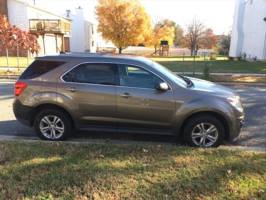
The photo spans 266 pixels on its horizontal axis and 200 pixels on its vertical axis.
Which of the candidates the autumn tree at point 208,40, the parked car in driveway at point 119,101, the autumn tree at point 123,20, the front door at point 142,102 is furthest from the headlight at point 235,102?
the autumn tree at point 208,40

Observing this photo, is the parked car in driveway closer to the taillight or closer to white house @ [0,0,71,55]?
the taillight

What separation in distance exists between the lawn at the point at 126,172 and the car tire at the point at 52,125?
2.20 ft

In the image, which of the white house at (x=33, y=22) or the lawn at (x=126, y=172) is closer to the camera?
the lawn at (x=126, y=172)

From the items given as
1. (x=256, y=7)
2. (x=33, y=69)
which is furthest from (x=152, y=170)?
(x=256, y=7)

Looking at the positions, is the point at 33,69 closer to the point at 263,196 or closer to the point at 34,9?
the point at 263,196

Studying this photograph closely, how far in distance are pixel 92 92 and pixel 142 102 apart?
0.91m

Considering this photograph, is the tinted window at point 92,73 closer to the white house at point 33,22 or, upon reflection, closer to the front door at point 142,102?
the front door at point 142,102

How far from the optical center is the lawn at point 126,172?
3803 millimetres

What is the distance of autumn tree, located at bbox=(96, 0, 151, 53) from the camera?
4103 centimetres

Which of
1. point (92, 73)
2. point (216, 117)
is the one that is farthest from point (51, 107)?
point (216, 117)

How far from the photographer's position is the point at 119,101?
5738 millimetres

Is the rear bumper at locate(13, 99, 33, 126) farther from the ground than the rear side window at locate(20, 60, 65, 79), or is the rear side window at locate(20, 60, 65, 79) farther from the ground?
the rear side window at locate(20, 60, 65, 79)

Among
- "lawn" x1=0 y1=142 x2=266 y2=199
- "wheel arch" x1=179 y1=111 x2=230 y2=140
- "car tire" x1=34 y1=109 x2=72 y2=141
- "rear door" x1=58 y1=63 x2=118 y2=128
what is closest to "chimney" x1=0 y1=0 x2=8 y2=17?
"car tire" x1=34 y1=109 x2=72 y2=141

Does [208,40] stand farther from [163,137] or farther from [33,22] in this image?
[163,137]
